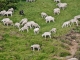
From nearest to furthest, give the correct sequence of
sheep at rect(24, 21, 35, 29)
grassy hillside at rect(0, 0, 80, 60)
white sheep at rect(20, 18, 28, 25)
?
grassy hillside at rect(0, 0, 80, 60) < sheep at rect(24, 21, 35, 29) < white sheep at rect(20, 18, 28, 25)

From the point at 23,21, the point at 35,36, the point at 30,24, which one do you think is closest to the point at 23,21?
the point at 23,21

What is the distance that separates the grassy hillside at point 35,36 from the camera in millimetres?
36934

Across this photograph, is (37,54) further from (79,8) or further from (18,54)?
(79,8)

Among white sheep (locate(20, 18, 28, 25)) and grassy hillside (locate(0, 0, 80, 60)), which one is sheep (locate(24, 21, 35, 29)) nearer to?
grassy hillside (locate(0, 0, 80, 60))

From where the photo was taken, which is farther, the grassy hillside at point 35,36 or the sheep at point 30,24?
the sheep at point 30,24

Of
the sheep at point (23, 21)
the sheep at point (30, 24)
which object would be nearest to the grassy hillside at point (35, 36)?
the sheep at point (30, 24)

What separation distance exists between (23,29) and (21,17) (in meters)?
4.74

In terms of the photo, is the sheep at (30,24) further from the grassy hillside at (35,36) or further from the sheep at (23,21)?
the sheep at (23,21)

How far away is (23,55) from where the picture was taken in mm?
36781

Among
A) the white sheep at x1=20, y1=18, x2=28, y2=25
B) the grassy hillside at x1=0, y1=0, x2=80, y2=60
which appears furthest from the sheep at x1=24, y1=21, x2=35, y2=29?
the white sheep at x1=20, y1=18, x2=28, y2=25

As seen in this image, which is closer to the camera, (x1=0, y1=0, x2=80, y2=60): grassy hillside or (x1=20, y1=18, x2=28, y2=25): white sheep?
(x1=0, y1=0, x2=80, y2=60): grassy hillside

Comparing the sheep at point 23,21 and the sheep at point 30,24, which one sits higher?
the sheep at point 23,21

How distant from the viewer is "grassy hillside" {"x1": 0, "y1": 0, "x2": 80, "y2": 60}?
121ft

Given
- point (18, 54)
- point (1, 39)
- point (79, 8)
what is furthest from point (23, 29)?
point (79, 8)
